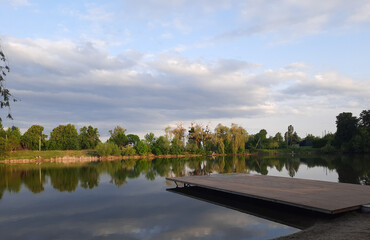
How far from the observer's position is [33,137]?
53.6 m

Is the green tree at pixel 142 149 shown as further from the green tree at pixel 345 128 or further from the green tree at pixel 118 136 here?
the green tree at pixel 345 128

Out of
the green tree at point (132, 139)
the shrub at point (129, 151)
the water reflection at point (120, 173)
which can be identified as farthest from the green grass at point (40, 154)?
the green tree at point (132, 139)

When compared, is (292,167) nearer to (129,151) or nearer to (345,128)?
(129,151)

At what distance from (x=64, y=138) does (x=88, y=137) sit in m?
4.79

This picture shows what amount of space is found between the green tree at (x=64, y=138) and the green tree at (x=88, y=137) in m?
1.24

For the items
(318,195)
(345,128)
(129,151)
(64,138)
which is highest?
(64,138)

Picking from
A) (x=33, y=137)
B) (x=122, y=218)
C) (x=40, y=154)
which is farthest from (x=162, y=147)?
(x=122, y=218)

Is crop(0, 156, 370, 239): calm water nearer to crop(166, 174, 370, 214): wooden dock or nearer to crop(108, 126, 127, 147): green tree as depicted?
crop(166, 174, 370, 214): wooden dock

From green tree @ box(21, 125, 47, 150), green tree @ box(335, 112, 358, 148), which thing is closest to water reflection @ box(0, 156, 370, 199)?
green tree @ box(335, 112, 358, 148)

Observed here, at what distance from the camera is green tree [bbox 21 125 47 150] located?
2079 inches

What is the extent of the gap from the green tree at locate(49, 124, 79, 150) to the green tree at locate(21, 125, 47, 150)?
1883 mm

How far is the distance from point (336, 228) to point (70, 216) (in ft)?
24.2

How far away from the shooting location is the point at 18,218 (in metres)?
8.47

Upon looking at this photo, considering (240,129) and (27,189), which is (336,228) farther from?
(240,129)
